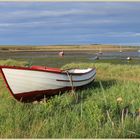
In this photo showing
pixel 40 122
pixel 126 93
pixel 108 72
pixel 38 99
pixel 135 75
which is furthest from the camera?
pixel 108 72

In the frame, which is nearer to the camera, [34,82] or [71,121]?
[71,121]

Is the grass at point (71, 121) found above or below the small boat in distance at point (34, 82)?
below

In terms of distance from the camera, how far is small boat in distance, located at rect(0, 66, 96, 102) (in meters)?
13.9

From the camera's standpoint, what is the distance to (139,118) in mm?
9406

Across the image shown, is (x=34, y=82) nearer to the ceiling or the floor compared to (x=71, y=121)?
nearer to the ceiling

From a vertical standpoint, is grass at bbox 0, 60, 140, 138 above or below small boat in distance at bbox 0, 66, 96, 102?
below

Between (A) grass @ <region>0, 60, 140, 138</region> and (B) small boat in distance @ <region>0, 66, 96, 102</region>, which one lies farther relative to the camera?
(B) small boat in distance @ <region>0, 66, 96, 102</region>

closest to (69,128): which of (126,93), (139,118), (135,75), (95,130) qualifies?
(95,130)

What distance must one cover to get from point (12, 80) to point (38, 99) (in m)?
1.33

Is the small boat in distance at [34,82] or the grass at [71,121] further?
the small boat in distance at [34,82]

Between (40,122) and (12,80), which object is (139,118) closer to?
(40,122)

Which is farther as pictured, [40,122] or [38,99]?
[38,99]

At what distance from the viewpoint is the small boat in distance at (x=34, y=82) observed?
1388 cm

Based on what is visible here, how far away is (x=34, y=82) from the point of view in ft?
47.5
